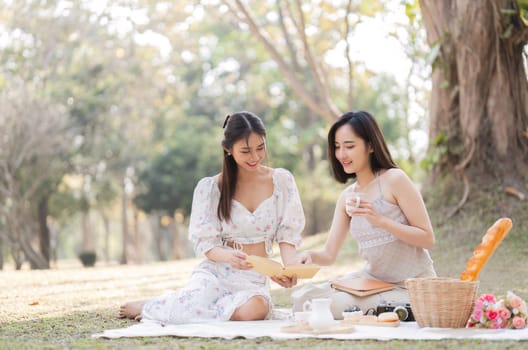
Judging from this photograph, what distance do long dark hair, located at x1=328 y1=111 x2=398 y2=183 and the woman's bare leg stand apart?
0.87m

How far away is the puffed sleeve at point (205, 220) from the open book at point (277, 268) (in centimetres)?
49

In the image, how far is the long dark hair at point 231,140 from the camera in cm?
448

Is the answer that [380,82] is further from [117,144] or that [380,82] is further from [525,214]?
[525,214]

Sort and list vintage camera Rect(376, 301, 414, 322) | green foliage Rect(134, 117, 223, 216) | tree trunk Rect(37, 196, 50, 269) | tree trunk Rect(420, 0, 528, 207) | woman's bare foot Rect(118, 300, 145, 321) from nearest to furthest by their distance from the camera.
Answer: vintage camera Rect(376, 301, 414, 322)
woman's bare foot Rect(118, 300, 145, 321)
tree trunk Rect(420, 0, 528, 207)
tree trunk Rect(37, 196, 50, 269)
green foliage Rect(134, 117, 223, 216)

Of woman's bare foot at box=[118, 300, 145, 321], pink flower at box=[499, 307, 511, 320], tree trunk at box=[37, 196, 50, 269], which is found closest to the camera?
pink flower at box=[499, 307, 511, 320]

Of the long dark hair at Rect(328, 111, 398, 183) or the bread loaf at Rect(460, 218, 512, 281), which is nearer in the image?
the bread loaf at Rect(460, 218, 512, 281)

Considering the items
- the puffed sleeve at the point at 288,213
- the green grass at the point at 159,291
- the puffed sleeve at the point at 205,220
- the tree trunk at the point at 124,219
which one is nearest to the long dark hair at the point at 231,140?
the puffed sleeve at the point at 205,220

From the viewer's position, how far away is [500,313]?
3.62 metres

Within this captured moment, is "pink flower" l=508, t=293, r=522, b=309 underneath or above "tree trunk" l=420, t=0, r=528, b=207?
underneath

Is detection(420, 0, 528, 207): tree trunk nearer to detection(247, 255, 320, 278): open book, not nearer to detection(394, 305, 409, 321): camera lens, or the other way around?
detection(394, 305, 409, 321): camera lens

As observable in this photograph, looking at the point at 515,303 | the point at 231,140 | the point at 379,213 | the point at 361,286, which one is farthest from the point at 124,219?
the point at 515,303

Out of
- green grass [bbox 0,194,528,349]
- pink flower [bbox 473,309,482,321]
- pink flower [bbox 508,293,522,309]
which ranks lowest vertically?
green grass [bbox 0,194,528,349]

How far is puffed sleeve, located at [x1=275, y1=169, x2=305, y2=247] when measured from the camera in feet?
15.2

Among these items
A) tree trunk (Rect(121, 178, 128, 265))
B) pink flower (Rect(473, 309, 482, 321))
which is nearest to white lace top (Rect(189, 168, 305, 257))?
pink flower (Rect(473, 309, 482, 321))
